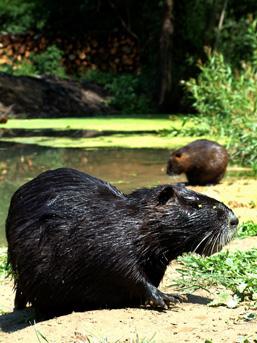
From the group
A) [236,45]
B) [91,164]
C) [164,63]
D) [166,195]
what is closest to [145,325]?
[166,195]

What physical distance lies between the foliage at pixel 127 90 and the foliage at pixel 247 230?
13.4 metres

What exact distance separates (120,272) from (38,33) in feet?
65.2

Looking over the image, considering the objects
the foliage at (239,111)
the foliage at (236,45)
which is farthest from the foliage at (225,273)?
the foliage at (236,45)

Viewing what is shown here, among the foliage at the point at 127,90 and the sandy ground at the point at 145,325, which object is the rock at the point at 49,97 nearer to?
the foliage at the point at 127,90


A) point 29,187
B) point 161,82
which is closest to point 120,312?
point 29,187

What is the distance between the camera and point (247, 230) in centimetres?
441

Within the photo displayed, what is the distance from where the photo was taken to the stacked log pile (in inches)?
827

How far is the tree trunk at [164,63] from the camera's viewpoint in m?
17.5

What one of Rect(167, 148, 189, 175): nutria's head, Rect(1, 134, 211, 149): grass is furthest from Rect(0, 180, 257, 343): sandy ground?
Rect(1, 134, 211, 149): grass

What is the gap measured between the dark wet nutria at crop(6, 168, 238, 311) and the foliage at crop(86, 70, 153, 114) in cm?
1488

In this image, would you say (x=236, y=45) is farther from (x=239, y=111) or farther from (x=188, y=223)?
(x=188, y=223)

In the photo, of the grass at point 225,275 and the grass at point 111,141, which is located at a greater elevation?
the grass at point 225,275

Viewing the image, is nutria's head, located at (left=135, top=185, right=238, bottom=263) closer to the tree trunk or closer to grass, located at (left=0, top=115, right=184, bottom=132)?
grass, located at (left=0, top=115, right=184, bottom=132)

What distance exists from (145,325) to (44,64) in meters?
18.3
